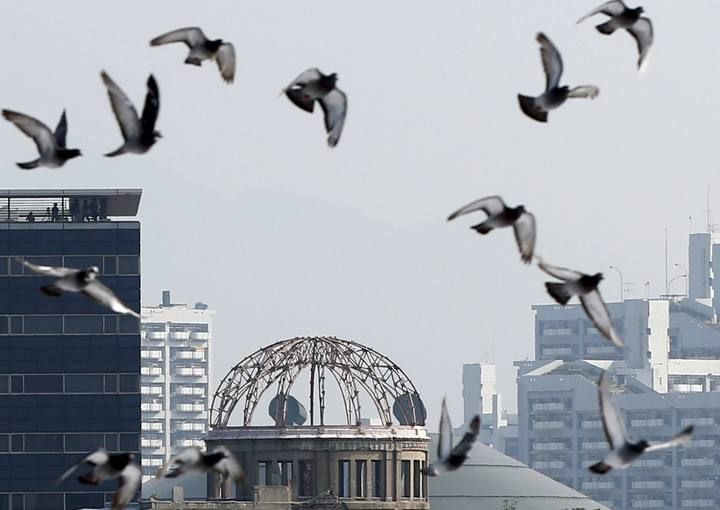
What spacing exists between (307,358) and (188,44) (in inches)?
3841

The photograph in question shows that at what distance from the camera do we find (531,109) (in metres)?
56.2

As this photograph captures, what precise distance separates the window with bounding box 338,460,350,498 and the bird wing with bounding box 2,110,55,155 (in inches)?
4677

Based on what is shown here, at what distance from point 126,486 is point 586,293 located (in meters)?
9.11

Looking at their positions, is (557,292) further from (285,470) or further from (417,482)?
(417,482)

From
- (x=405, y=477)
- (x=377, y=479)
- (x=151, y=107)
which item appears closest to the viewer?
(x=151, y=107)

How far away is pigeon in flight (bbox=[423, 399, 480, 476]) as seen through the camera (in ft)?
180

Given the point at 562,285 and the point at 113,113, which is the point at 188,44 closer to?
the point at 113,113

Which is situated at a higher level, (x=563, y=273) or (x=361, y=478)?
(x=563, y=273)

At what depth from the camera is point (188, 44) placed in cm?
5806

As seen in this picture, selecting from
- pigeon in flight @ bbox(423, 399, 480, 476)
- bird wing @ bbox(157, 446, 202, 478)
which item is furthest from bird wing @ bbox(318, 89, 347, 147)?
bird wing @ bbox(157, 446, 202, 478)

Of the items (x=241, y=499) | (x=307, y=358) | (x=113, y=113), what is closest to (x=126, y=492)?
(x=113, y=113)

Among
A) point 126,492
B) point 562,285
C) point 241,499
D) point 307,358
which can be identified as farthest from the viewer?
point 241,499

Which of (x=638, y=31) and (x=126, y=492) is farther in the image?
(x=638, y=31)

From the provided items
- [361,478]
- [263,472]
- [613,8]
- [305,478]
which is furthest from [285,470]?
[613,8]
